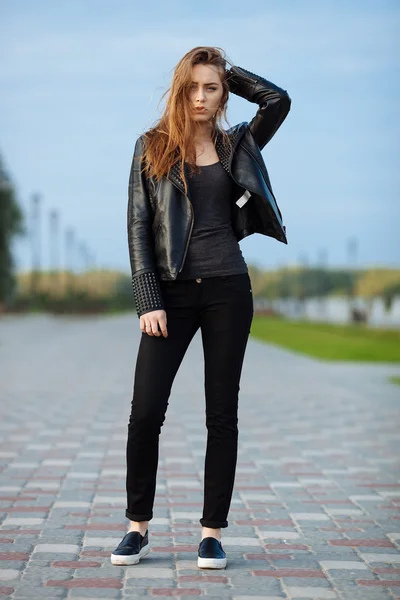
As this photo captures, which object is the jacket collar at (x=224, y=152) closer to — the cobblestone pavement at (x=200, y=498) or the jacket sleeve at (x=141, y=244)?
the jacket sleeve at (x=141, y=244)

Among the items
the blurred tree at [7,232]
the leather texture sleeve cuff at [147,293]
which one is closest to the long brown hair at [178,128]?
the leather texture sleeve cuff at [147,293]

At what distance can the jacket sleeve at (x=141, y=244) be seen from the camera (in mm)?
4340

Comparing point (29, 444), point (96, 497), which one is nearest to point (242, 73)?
point (96, 497)

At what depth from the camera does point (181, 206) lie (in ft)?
14.3

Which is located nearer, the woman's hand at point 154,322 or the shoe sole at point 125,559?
the woman's hand at point 154,322

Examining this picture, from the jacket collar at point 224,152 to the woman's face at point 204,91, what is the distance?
125mm

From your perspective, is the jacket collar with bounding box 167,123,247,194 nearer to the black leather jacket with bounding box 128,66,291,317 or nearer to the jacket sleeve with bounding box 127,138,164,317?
the black leather jacket with bounding box 128,66,291,317

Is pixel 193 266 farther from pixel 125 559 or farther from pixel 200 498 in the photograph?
pixel 200 498

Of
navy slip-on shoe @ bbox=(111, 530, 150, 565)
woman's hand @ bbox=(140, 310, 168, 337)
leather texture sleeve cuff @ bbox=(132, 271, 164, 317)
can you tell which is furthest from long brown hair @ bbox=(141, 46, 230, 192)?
navy slip-on shoe @ bbox=(111, 530, 150, 565)

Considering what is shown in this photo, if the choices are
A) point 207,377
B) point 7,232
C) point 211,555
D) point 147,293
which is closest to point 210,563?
point 211,555

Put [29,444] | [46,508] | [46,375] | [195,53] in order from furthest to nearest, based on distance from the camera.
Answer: [46,375]
[29,444]
[46,508]
[195,53]

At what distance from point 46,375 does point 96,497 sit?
10.1 m

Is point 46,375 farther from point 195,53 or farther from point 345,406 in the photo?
point 195,53

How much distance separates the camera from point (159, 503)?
19.8ft
